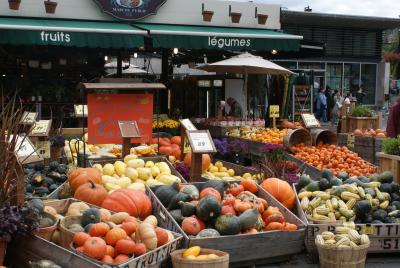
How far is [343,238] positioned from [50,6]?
30.0 ft

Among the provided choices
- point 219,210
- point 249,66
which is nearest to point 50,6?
point 249,66

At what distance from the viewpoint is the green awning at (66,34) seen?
33.5ft

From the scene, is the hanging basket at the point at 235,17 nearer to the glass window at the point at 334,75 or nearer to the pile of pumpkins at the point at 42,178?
the pile of pumpkins at the point at 42,178

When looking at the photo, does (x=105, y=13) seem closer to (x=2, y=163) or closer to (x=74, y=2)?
(x=74, y=2)

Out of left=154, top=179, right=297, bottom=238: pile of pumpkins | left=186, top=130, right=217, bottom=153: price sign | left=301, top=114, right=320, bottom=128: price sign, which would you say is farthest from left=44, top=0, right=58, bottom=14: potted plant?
left=154, top=179, right=297, bottom=238: pile of pumpkins

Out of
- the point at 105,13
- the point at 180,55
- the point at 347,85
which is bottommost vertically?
the point at 347,85

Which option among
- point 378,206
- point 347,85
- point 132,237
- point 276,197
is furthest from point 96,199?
point 347,85

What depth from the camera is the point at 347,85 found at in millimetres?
28938

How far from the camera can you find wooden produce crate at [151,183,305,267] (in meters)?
4.66

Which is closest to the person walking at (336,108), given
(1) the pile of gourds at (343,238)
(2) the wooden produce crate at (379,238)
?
(2) the wooden produce crate at (379,238)

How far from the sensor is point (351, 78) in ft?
95.4

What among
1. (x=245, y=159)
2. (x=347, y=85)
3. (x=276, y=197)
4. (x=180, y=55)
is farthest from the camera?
(x=347, y=85)

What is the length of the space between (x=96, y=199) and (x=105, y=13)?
8093 millimetres

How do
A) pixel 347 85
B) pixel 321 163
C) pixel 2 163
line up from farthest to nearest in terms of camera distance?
pixel 347 85
pixel 321 163
pixel 2 163
